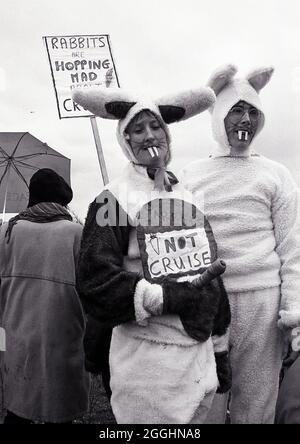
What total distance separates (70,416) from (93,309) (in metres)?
1.04

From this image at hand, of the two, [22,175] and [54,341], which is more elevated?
[22,175]

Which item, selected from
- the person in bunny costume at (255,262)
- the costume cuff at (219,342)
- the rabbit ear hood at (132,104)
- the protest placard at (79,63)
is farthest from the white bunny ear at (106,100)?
the protest placard at (79,63)

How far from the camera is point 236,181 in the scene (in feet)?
7.86

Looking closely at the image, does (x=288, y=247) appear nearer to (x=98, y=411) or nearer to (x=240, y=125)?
(x=240, y=125)

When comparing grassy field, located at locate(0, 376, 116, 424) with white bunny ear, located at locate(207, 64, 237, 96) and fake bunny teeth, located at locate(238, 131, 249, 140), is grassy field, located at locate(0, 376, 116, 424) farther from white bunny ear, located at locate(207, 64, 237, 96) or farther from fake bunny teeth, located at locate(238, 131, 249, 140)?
white bunny ear, located at locate(207, 64, 237, 96)

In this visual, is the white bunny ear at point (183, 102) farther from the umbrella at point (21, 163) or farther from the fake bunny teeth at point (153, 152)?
the umbrella at point (21, 163)

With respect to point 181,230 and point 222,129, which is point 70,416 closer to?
point 181,230

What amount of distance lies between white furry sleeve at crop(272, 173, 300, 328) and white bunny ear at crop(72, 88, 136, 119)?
81 cm

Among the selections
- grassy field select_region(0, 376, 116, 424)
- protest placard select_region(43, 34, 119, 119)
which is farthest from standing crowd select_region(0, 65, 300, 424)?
protest placard select_region(43, 34, 119, 119)

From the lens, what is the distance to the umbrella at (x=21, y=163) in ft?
14.6

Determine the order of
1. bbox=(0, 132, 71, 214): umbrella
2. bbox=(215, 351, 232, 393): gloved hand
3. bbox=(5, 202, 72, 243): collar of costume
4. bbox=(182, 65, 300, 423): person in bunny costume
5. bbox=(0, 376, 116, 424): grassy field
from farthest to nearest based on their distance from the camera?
bbox=(0, 132, 71, 214): umbrella → bbox=(0, 376, 116, 424): grassy field → bbox=(5, 202, 72, 243): collar of costume → bbox=(182, 65, 300, 423): person in bunny costume → bbox=(215, 351, 232, 393): gloved hand

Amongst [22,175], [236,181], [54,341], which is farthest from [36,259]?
[22,175]

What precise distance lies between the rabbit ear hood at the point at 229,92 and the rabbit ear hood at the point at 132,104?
25 centimetres

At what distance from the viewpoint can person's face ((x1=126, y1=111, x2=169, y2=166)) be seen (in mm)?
2078
